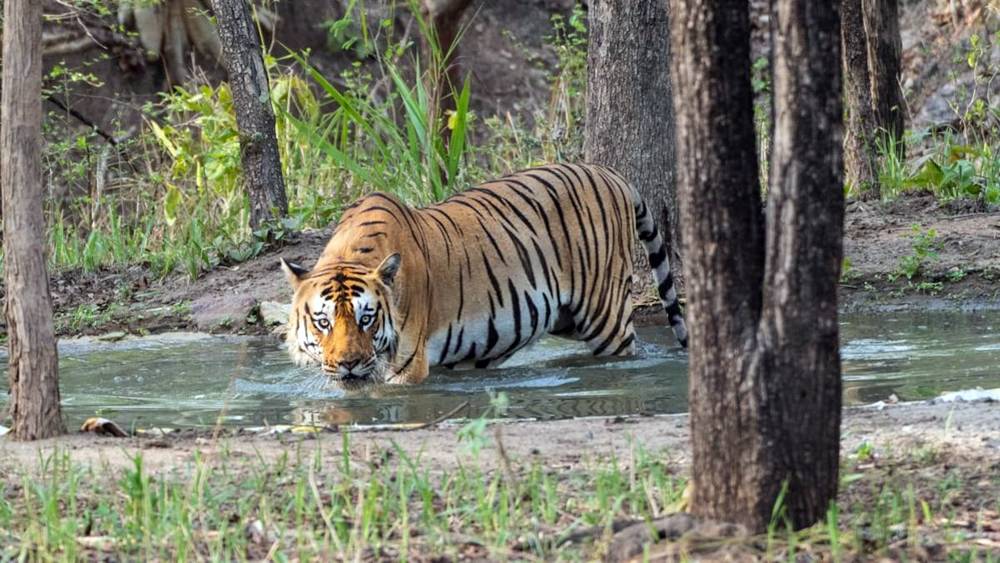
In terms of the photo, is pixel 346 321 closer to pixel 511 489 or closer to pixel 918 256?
pixel 511 489

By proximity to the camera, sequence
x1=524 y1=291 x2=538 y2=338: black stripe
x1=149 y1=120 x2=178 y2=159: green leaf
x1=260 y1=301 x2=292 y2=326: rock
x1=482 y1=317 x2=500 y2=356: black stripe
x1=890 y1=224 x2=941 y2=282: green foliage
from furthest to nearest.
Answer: x1=149 y1=120 x2=178 y2=159: green leaf, x1=890 y1=224 x2=941 y2=282: green foliage, x1=260 y1=301 x2=292 y2=326: rock, x1=524 y1=291 x2=538 y2=338: black stripe, x1=482 y1=317 x2=500 y2=356: black stripe

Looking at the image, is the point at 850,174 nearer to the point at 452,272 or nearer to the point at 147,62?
the point at 452,272

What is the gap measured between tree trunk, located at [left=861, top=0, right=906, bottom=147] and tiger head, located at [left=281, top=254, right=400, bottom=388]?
650 centimetres

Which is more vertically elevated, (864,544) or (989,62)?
(989,62)

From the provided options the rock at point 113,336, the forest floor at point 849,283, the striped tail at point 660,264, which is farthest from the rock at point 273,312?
the striped tail at point 660,264

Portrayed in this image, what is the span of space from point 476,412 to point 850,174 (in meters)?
6.60

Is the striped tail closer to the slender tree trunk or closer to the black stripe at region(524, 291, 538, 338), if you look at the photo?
the black stripe at region(524, 291, 538, 338)

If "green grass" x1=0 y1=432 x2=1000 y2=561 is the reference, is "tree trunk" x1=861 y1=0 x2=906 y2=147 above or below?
above

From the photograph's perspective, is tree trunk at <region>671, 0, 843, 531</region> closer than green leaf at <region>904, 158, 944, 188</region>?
Yes

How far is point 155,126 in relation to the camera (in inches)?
485

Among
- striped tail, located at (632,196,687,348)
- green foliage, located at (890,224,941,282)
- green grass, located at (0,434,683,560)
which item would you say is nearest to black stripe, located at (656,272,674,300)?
striped tail, located at (632,196,687,348)

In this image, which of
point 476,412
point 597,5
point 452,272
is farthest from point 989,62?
point 476,412

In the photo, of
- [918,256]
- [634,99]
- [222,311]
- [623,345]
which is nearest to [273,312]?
[222,311]

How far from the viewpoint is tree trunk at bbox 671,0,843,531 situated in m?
3.40
